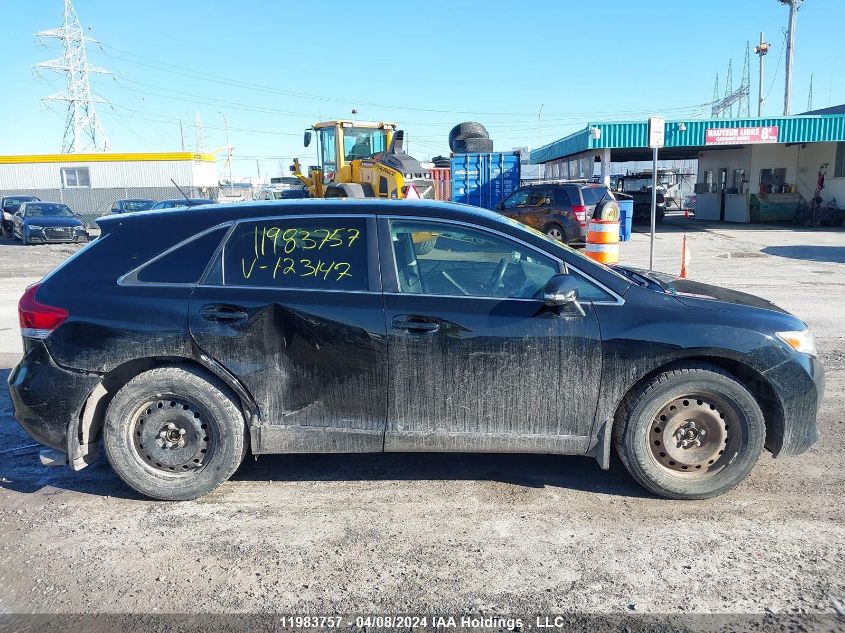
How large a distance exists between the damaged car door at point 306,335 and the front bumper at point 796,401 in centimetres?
234

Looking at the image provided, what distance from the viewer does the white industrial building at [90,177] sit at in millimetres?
36438

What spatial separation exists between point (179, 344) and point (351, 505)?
4.62ft

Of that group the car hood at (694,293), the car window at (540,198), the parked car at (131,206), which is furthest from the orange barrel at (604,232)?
the parked car at (131,206)

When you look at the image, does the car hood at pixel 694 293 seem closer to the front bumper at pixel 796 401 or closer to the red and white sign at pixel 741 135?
the front bumper at pixel 796 401

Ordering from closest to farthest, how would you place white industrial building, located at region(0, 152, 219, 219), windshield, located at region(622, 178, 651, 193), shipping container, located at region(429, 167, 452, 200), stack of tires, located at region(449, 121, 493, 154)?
1. shipping container, located at region(429, 167, 452, 200)
2. stack of tires, located at region(449, 121, 493, 154)
3. windshield, located at region(622, 178, 651, 193)
4. white industrial building, located at region(0, 152, 219, 219)

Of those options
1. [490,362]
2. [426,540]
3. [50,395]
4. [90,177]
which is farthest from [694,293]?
[90,177]

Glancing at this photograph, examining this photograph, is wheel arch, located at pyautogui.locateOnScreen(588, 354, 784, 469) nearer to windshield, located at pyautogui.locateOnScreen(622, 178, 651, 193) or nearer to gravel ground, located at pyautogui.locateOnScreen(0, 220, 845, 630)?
gravel ground, located at pyautogui.locateOnScreen(0, 220, 845, 630)

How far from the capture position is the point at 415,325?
386 cm

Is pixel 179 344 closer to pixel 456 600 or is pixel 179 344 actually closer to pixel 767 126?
pixel 456 600

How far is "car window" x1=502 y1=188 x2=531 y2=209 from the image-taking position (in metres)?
19.5

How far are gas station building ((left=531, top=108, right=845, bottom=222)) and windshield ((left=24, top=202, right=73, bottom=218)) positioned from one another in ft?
61.9

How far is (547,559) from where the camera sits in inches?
134

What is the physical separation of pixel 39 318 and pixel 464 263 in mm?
2613

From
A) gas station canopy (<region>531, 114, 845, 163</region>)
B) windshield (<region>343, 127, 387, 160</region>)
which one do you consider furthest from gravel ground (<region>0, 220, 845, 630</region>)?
gas station canopy (<region>531, 114, 845, 163</region>)
